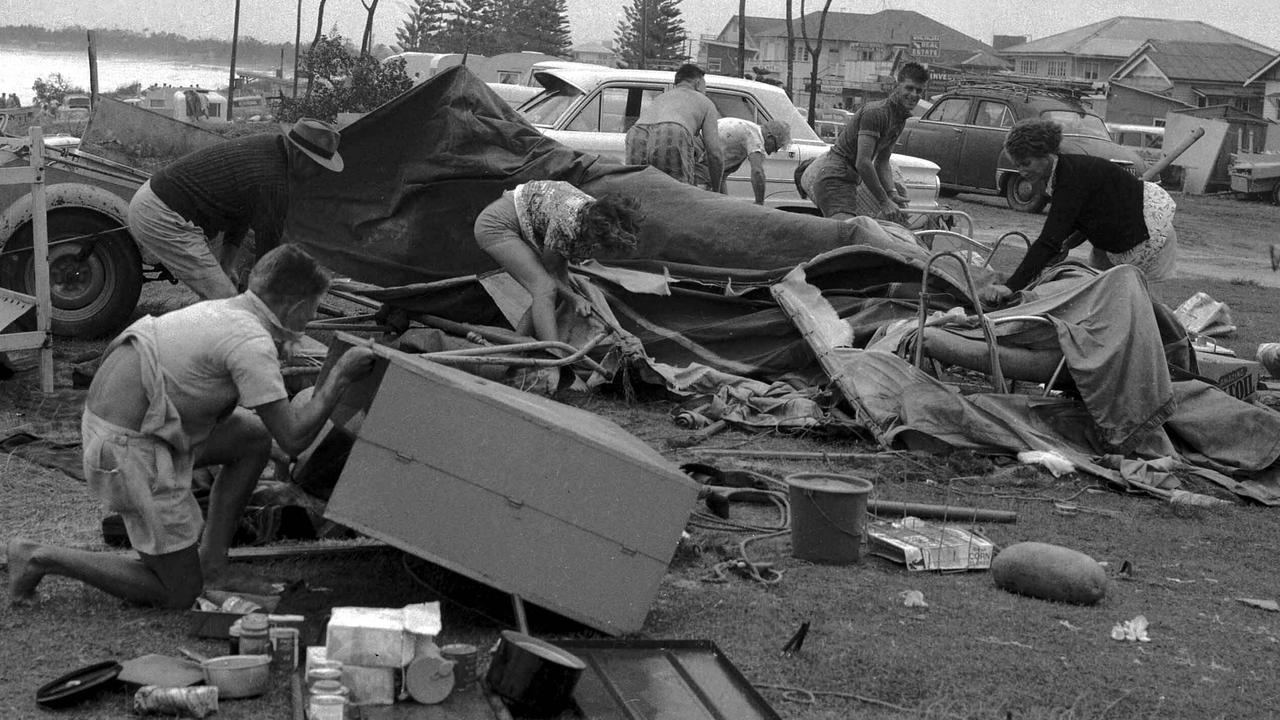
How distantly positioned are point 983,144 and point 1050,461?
55.7 ft

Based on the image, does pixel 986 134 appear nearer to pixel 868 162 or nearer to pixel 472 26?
pixel 868 162

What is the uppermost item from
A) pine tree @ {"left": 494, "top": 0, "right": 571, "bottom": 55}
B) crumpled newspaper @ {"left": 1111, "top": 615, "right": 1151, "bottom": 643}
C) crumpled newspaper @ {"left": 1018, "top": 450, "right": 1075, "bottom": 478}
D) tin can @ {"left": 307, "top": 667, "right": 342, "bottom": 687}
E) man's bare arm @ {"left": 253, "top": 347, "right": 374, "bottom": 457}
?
pine tree @ {"left": 494, "top": 0, "right": 571, "bottom": 55}

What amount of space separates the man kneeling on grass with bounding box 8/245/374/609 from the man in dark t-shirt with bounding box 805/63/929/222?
20.9ft

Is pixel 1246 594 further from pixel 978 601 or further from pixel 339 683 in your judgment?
pixel 339 683

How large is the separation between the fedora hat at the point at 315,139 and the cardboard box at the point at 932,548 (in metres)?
4.45

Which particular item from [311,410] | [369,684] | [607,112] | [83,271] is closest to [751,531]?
[311,410]

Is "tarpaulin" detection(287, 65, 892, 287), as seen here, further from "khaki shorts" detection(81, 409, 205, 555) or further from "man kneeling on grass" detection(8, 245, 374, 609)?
"khaki shorts" detection(81, 409, 205, 555)

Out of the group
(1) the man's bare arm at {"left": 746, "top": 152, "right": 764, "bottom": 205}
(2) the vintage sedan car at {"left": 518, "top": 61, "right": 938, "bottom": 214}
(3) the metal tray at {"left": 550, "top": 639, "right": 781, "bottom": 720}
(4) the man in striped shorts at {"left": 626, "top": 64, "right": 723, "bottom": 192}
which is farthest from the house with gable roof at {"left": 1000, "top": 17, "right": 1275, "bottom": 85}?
(3) the metal tray at {"left": 550, "top": 639, "right": 781, "bottom": 720}

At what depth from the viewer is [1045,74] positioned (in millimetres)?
88875

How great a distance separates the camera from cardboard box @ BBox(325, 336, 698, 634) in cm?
427

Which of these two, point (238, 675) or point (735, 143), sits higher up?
point (735, 143)

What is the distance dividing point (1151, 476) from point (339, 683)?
4.67m

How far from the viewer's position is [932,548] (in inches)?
216

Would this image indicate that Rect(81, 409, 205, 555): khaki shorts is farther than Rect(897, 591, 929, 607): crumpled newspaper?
No
